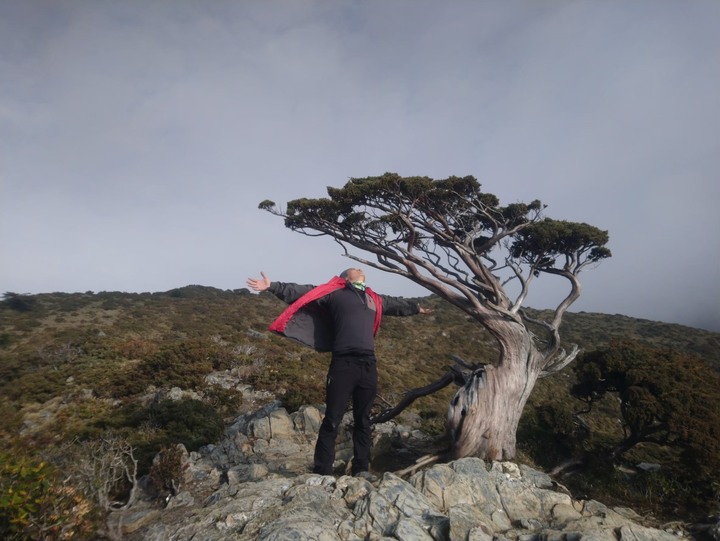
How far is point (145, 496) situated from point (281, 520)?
4.10m

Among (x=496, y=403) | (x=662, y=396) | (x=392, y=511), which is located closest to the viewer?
(x=392, y=511)

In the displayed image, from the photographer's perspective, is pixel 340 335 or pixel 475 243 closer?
pixel 340 335

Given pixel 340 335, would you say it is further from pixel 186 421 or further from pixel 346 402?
pixel 186 421

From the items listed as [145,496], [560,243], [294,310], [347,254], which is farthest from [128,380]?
[560,243]

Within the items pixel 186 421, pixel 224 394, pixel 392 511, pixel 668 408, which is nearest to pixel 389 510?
pixel 392 511

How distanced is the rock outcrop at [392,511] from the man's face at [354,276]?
264cm

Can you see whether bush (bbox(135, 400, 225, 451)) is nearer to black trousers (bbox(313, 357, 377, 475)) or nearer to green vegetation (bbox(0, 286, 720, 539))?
green vegetation (bbox(0, 286, 720, 539))

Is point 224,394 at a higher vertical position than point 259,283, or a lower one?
lower

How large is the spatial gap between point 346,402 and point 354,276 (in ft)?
5.65

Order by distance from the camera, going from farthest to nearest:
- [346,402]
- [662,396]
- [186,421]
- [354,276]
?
[186,421], [662,396], [354,276], [346,402]

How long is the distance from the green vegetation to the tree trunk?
1.76 m

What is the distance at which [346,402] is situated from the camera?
5059mm

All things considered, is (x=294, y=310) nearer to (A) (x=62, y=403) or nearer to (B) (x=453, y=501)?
(B) (x=453, y=501)

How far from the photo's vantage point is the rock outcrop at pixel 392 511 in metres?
4.05
